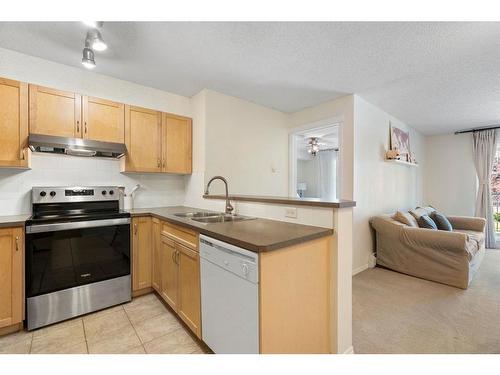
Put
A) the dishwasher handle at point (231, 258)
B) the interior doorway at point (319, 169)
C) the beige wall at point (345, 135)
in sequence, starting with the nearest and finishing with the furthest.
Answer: the dishwasher handle at point (231, 258), the beige wall at point (345, 135), the interior doorway at point (319, 169)

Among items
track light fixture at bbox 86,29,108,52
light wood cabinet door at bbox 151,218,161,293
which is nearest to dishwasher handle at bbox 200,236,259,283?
light wood cabinet door at bbox 151,218,161,293

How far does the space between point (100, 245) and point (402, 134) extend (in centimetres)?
502

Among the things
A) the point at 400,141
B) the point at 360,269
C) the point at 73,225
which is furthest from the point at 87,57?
the point at 400,141

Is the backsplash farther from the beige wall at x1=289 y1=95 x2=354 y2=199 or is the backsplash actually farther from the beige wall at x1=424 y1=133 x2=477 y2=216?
the beige wall at x1=424 y1=133 x2=477 y2=216

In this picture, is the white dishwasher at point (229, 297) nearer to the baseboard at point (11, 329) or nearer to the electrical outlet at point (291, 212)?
the electrical outlet at point (291, 212)

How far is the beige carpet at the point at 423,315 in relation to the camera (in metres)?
1.70

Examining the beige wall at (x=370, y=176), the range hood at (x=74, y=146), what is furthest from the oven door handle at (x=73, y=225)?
the beige wall at (x=370, y=176)

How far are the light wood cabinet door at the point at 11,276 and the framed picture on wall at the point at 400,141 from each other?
15.9 feet

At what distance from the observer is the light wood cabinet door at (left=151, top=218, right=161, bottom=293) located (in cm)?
228

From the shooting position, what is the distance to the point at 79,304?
2016 mm

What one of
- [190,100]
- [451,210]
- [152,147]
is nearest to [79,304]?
[152,147]

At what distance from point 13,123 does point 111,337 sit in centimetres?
198

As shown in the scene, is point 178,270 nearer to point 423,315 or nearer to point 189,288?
point 189,288
